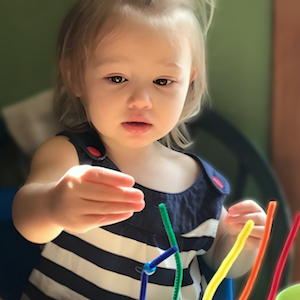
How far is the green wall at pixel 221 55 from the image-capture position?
1009mm

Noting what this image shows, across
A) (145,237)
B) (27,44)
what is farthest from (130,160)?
(27,44)

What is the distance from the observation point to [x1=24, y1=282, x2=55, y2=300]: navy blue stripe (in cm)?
68

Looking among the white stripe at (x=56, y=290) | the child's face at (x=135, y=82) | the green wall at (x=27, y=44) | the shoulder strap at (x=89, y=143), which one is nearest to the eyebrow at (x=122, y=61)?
the child's face at (x=135, y=82)

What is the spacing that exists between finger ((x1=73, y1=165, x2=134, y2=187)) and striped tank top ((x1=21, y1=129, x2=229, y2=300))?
20 cm

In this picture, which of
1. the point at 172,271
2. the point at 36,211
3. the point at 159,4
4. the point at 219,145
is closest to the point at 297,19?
the point at 219,145

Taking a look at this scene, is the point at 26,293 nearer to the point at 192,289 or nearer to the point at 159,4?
the point at 192,289

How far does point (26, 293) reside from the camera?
70 cm

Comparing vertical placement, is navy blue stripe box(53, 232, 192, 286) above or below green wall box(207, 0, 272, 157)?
below

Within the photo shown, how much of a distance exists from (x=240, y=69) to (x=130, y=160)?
1.59 feet

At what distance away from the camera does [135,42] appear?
602 mm

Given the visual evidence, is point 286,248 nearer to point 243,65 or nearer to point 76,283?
point 76,283

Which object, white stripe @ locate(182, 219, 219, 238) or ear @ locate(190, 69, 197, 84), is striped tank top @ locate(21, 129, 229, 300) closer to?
white stripe @ locate(182, 219, 219, 238)

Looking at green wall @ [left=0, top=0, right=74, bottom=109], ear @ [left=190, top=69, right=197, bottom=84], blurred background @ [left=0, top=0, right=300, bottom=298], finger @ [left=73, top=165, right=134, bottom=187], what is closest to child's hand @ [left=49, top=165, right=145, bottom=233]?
finger @ [left=73, top=165, right=134, bottom=187]

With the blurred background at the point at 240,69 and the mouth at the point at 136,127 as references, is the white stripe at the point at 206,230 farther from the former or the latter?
the blurred background at the point at 240,69
